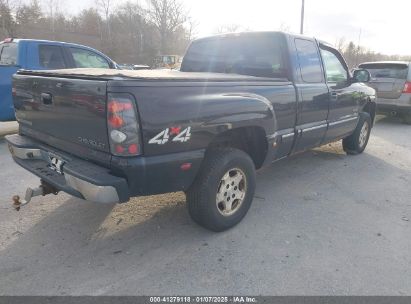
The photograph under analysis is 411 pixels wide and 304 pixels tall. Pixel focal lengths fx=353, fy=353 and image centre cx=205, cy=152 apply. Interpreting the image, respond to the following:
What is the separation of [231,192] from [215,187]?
325 mm

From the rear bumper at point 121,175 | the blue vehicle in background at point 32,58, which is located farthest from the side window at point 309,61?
the blue vehicle in background at point 32,58

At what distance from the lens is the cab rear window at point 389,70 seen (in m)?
9.31

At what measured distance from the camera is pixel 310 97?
4.29 m

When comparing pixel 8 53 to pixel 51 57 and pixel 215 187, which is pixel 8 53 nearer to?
pixel 51 57

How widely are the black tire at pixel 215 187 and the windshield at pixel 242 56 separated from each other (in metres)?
1.33

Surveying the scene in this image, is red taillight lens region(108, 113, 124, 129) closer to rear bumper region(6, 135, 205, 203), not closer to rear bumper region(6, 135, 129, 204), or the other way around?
rear bumper region(6, 135, 205, 203)

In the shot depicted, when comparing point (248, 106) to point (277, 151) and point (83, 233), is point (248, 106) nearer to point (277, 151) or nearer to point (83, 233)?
point (277, 151)

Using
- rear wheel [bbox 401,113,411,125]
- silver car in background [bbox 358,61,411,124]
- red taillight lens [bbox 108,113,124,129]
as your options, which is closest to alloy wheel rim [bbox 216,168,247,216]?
red taillight lens [bbox 108,113,124,129]

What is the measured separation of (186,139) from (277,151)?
1536mm

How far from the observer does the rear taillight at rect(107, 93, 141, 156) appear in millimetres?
2398

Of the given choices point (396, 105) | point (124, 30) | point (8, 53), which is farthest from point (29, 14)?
point (396, 105)

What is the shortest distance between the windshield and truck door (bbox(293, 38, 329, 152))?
292 mm

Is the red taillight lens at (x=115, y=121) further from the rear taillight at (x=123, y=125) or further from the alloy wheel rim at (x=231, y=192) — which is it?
the alloy wheel rim at (x=231, y=192)

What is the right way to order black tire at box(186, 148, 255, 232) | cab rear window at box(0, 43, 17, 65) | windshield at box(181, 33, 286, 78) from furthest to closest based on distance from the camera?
cab rear window at box(0, 43, 17, 65) < windshield at box(181, 33, 286, 78) < black tire at box(186, 148, 255, 232)
